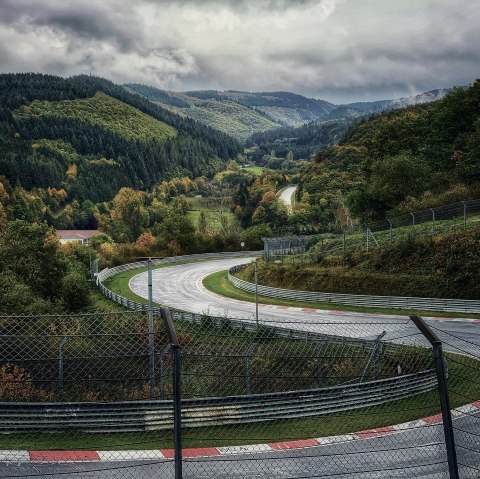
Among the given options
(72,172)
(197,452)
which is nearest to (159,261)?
(197,452)

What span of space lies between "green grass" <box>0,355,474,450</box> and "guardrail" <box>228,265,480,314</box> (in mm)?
20940

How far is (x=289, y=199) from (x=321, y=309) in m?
97.7

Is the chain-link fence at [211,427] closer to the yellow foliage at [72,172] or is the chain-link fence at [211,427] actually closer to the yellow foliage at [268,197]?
the yellow foliage at [268,197]

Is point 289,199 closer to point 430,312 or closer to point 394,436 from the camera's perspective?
point 430,312

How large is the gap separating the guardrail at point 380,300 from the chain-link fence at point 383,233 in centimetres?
429

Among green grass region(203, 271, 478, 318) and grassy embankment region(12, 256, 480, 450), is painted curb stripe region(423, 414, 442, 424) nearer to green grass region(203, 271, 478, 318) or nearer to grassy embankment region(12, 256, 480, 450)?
grassy embankment region(12, 256, 480, 450)

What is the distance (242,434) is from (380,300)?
27.6m

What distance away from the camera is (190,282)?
60281mm

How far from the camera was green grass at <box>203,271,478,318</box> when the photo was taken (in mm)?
36638

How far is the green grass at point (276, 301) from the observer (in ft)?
120

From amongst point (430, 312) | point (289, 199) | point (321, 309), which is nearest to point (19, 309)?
point (321, 309)

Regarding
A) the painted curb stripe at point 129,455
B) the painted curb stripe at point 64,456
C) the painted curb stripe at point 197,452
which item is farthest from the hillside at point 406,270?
the painted curb stripe at point 64,456

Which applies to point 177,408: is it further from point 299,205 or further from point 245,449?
point 299,205

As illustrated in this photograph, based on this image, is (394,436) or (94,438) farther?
(394,436)
